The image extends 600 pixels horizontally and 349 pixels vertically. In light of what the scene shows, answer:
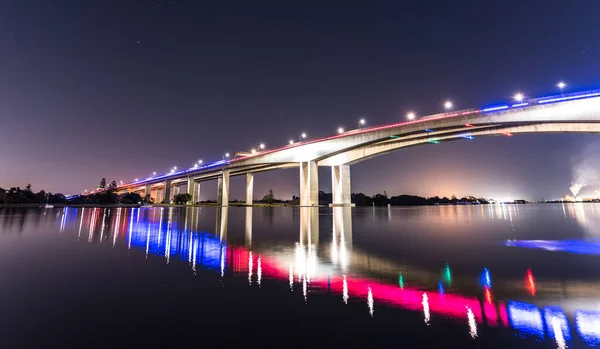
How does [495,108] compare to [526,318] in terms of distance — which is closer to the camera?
[526,318]

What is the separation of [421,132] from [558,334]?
6174 cm

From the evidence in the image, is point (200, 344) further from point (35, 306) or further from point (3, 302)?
point (3, 302)

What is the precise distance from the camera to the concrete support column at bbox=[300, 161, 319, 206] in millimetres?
75812

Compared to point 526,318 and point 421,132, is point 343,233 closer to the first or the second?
Answer: point 526,318

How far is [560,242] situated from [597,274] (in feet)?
25.3

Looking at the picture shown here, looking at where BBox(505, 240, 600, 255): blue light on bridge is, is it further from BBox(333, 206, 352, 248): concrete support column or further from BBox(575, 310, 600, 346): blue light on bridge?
BBox(575, 310, 600, 346): blue light on bridge

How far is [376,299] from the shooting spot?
5.80 metres

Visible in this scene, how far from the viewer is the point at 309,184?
76.2 meters

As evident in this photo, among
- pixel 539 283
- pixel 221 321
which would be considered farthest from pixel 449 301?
pixel 221 321

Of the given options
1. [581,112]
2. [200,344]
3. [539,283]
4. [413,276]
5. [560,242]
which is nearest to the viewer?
[200,344]

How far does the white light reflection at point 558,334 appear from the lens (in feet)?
13.2

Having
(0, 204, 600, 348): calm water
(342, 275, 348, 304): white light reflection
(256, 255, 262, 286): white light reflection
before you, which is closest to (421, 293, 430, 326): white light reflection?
(0, 204, 600, 348): calm water

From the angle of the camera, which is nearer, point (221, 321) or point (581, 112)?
point (221, 321)

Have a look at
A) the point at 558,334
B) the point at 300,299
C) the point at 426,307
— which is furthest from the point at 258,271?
the point at 558,334
